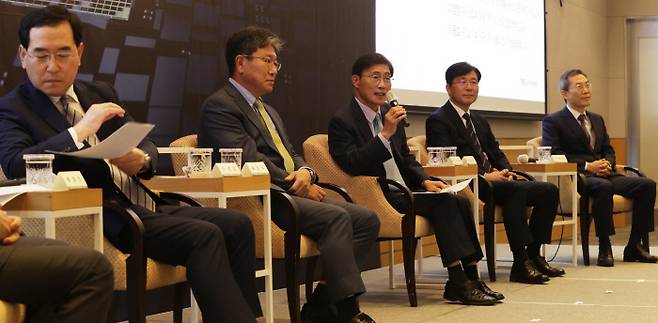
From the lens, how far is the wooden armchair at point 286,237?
13.8 feet

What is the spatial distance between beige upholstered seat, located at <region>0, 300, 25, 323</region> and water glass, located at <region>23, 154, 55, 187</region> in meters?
0.50

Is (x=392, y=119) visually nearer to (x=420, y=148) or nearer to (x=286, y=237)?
(x=286, y=237)

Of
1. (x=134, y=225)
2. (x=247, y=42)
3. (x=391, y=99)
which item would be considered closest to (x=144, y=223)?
(x=134, y=225)

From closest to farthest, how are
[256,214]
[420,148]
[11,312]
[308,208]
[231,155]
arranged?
[11,312], [231,155], [256,214], [308,208], [420,148]

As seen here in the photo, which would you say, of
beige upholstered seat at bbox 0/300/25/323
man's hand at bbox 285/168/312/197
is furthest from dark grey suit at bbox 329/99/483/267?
beige upholstered seat at bbox 0/300/25/323

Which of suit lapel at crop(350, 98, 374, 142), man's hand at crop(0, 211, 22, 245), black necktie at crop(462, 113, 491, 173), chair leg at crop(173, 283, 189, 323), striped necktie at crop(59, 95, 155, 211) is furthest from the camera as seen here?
black necktie at crop(462, 113, 491, 173)

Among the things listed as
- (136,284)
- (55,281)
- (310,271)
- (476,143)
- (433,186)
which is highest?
(476,143)

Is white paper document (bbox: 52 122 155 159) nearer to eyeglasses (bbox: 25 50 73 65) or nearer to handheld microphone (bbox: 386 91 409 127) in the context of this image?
eyeglasses (bbox: 25 50 73 65)

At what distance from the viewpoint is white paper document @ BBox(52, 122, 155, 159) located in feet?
9.89

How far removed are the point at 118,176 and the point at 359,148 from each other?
1.87 meters

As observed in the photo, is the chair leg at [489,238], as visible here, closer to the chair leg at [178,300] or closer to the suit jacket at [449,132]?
the suit jacket at [449,132]

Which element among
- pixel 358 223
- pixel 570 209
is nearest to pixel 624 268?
pixel 570 209

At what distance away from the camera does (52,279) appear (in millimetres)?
2596

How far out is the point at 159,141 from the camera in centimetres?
489
